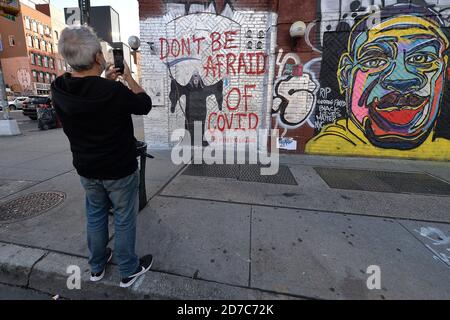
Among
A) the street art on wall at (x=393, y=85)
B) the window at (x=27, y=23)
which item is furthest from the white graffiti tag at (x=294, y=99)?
the window at (x=27, y=23)

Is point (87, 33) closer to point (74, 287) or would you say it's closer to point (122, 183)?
point (122, 183)

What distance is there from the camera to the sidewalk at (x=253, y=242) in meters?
2.02

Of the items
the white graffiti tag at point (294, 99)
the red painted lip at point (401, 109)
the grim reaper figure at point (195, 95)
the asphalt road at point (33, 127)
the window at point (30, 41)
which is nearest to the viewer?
the red painted lip at point (401, 109)

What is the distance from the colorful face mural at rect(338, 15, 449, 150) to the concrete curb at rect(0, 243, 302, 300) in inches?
222

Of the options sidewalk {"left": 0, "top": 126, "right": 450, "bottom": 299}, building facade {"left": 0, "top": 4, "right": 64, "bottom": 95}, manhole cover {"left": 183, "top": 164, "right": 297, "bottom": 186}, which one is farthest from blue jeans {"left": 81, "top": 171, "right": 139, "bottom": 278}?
building facade {"left": 0, "top": 4, "right": 64, "bottom": 95}

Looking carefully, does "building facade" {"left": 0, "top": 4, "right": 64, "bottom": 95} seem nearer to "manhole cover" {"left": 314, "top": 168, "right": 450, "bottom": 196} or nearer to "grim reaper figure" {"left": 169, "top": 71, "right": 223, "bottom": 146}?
"grim reaper figure" {"left": 169, "top": 71, "right": 223, "bottom": 146}

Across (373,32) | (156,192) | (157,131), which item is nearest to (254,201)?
(156,192)

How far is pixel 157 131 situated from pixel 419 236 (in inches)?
238

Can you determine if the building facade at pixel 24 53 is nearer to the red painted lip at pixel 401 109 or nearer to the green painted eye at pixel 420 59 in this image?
the red painted lip at pixel 401 109

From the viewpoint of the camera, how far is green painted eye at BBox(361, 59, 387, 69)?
5527mm

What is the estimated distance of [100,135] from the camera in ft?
5.69

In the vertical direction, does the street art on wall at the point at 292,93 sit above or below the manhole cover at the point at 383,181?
above

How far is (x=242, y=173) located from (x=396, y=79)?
177 inches
